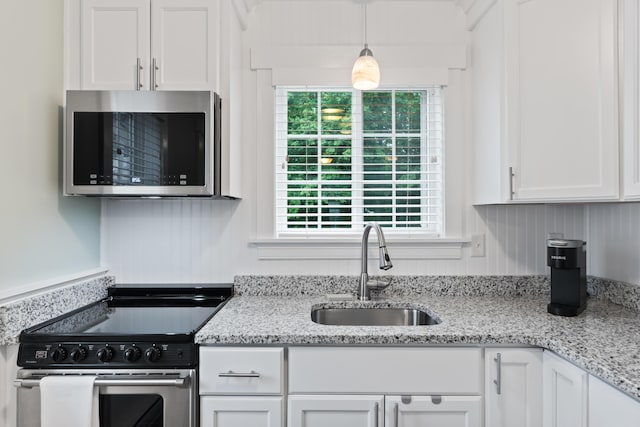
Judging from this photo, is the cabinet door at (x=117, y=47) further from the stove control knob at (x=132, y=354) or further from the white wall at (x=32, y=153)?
the stove control knob at (x=132, y=354)

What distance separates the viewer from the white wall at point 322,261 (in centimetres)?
202

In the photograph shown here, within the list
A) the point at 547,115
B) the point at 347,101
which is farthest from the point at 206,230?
the point at 547,115

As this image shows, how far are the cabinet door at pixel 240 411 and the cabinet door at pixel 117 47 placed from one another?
137 centimetres

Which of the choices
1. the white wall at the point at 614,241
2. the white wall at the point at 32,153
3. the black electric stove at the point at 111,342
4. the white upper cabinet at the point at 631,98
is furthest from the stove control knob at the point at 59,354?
the white wall at the point at 614,241

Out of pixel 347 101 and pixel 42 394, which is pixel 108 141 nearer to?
pixel 42 394

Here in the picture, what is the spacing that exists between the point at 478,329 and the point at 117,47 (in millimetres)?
1938

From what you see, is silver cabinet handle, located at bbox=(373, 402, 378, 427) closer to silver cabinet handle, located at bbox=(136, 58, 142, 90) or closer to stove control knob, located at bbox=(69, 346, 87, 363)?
stove control knob, located at bbox=(69, 346, 87, 363)

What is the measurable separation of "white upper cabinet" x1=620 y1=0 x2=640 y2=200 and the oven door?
1772 mm

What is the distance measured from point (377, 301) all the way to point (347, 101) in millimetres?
1102

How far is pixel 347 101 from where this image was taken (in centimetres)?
208

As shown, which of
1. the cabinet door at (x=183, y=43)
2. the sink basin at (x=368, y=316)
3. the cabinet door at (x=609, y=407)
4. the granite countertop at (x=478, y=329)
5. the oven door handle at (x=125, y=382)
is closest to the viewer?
the cabinet door at (x=609, y=407)

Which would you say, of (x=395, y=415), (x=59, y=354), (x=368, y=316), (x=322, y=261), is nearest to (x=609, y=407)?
(x=395, y=415)

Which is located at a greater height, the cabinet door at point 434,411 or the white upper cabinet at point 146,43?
the white upper cabinet at point 146,43

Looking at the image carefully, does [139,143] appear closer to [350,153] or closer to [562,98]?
[350,153]
